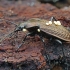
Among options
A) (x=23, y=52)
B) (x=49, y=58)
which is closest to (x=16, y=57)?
(x=23, y=52)

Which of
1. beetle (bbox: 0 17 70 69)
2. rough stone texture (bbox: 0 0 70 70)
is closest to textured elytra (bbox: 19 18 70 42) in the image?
beetle (bbox: 0 17 70 69)

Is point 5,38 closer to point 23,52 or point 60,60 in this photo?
point 23,52

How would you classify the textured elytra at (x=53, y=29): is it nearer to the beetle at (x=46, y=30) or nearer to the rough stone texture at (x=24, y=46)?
the beetle at (x=46, y=30)

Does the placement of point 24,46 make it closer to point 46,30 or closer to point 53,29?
point 46,30

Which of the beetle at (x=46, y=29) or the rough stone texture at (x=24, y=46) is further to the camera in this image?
the beetle at (x=46, y=29)

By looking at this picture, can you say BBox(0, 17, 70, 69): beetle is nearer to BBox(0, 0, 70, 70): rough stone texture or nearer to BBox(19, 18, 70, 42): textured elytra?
BBox(19, 18, 70, 42): textured elytra

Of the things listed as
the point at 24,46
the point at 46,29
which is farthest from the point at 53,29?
the point at 24,46

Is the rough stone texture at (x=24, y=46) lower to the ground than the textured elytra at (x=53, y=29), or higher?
lower

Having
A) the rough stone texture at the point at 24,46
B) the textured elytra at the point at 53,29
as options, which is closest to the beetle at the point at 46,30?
the textured elytra at the point at 53,29
